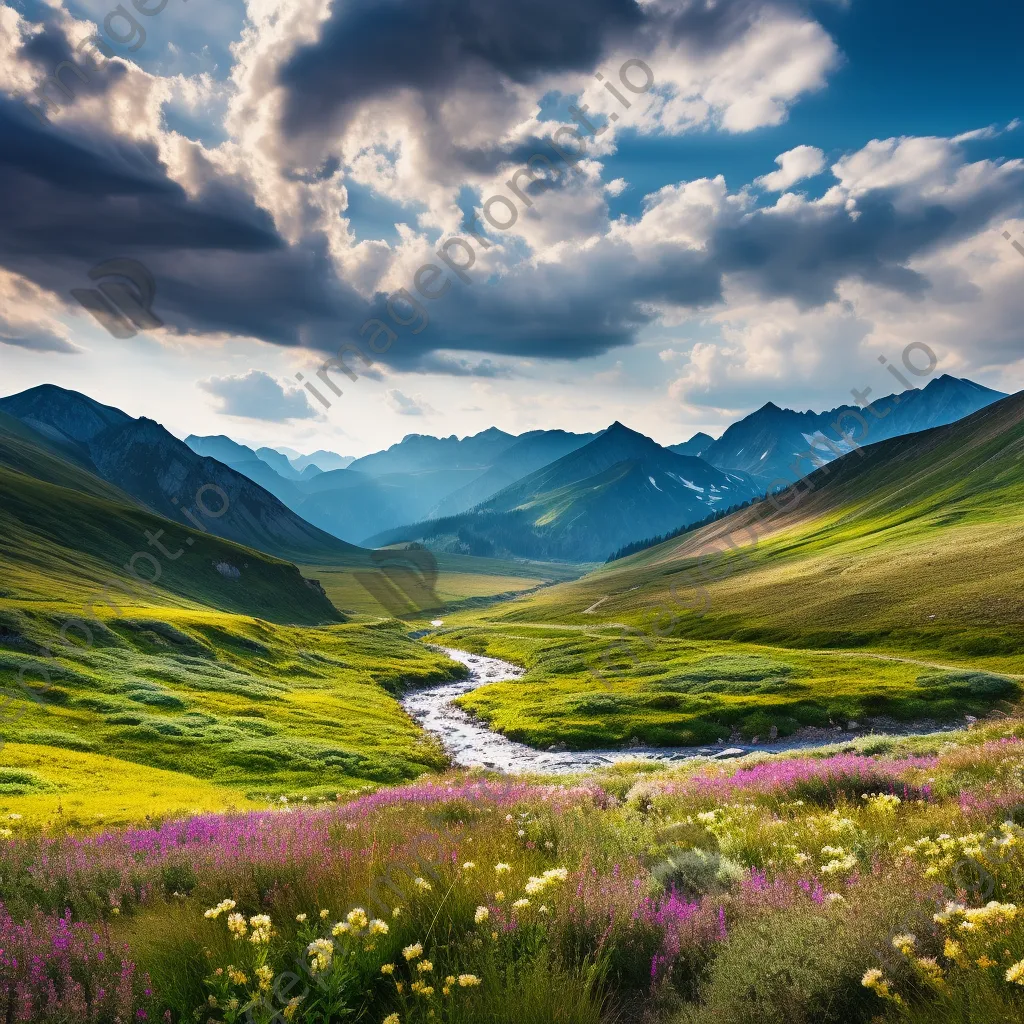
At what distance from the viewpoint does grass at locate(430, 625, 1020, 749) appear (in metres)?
43.7

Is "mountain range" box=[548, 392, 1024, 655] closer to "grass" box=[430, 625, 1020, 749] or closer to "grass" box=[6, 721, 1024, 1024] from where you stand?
"grass" box=[430, 625, 1020, 749]

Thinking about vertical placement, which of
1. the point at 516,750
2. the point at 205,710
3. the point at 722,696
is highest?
the point at 205,710

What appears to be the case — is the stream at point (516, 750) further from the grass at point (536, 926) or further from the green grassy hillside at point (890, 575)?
the green grassy hillside at point (890, 575)

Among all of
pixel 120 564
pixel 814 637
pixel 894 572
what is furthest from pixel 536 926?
pixel 120 564

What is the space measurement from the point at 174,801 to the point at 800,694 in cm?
4531

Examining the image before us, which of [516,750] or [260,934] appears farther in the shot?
[516,750]

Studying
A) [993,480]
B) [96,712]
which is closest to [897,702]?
[96,712]

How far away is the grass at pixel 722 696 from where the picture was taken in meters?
43.7

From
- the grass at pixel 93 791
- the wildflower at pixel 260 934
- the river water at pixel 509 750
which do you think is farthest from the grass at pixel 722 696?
the wildflower at pixel 260 934

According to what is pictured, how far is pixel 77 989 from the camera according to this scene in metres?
3.67

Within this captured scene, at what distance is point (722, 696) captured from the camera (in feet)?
164

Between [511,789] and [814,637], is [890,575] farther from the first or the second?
[511,789]

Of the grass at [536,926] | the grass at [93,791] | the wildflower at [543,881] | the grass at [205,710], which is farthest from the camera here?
the grass at [205,710]

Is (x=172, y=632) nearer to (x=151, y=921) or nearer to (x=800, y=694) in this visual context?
(x=800, y=694)
